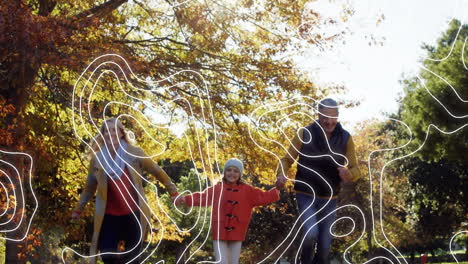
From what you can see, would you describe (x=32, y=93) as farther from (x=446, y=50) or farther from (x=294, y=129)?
(x=446, y=50)

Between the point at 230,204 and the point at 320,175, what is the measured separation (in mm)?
1063

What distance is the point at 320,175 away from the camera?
7.54 m

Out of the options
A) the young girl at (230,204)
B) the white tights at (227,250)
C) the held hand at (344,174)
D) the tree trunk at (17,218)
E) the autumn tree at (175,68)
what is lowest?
the white tights at (227,250)

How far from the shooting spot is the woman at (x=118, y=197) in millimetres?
7340

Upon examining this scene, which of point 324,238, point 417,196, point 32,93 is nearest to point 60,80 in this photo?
point 32,93

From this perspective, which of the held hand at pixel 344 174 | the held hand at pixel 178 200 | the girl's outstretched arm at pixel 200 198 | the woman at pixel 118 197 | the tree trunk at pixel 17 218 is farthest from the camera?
the tree trunk at pixel 17 218

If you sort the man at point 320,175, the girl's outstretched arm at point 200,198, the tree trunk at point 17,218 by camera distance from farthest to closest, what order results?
the tree trunk at point 17,218 < the girl's outstretched arm at point 200,198 < the man at point 320,175

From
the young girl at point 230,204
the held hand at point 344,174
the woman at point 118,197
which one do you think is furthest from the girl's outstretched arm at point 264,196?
the woman at point 118,197

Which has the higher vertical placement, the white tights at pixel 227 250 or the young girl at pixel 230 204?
the young girl at pixel 230 204

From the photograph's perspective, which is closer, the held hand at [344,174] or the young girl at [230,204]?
the held hand at [344,174]

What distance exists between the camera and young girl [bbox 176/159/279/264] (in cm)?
793

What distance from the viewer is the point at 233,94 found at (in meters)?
15.3

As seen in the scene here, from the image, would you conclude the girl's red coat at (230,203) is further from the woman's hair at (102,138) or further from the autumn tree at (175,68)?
the autumn tree at (175,68)

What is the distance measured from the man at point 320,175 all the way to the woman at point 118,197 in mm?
1335
